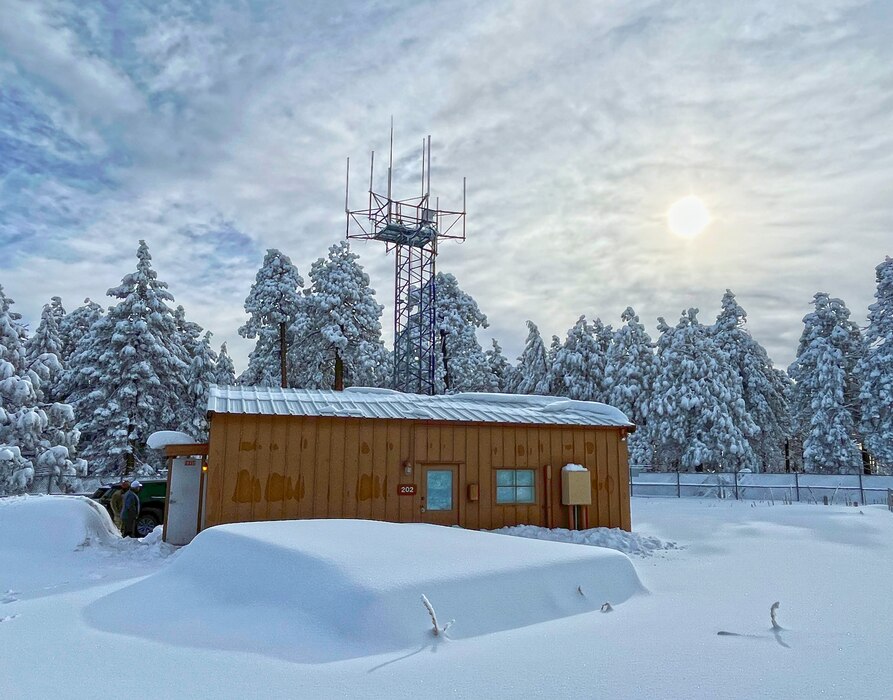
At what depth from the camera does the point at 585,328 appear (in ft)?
141

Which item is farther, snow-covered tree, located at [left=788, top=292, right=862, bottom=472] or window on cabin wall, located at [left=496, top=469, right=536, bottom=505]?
snow-covered tree, located at [left=788, top=292, right=862, bottom=472]

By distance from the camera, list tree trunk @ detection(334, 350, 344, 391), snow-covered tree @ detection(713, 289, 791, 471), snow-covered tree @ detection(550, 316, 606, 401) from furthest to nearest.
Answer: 1. snow-covered tree @ detection(550, 316, 606, 401)
2. snow-covered tree @ detection(713, 289, 791, 471)
3. tree trunk @ detection(334, 350, 344, 391)

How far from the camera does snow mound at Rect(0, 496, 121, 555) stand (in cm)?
1247

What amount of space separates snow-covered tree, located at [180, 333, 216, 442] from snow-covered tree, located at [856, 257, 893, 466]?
32.7 meters

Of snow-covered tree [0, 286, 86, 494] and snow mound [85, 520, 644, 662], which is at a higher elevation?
snow-covered tree [0, 286, 86, 494]

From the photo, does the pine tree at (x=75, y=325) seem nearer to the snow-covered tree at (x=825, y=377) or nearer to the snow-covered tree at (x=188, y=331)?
the snow-covered tree at (x=188, y=331)

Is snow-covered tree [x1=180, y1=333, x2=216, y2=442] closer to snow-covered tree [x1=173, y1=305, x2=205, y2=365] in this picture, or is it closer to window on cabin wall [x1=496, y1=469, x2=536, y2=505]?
snow-covered tree [x1=173, y1=305, x2=205, y2=365]

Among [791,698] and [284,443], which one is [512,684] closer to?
[791,698]

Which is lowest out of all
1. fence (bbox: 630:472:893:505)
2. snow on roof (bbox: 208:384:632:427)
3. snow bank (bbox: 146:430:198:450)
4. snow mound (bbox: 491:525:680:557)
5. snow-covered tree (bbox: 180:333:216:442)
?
snow mound (bbox: 491:525:680:557)

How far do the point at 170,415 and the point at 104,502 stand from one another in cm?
1226

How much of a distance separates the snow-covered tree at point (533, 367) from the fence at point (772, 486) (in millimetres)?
12774

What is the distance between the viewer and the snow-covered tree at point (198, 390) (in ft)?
104

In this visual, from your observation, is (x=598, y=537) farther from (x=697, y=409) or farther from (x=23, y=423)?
(x=697, y=409)


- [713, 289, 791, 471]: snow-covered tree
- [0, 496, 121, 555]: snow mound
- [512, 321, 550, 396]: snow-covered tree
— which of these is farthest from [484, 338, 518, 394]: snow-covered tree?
[0, 496, 121, 555]: snow mound
